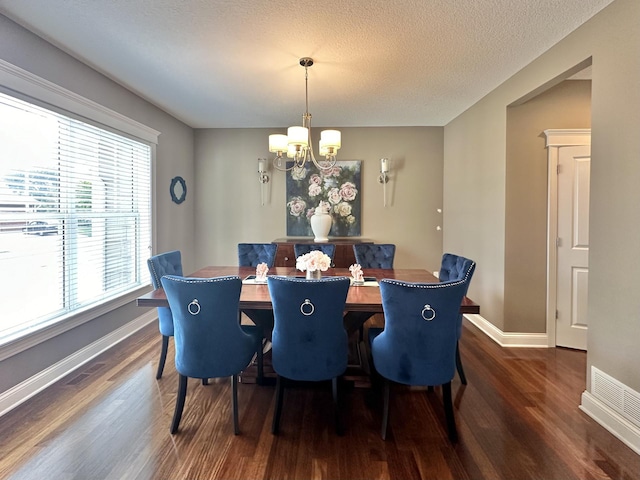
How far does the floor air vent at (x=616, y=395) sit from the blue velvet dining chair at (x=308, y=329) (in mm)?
1620

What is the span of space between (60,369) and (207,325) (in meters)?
1.65

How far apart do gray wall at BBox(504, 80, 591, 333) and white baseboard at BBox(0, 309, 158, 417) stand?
12.7 ft

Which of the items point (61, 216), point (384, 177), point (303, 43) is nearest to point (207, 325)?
point (61, 216)

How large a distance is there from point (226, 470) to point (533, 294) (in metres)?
3.09

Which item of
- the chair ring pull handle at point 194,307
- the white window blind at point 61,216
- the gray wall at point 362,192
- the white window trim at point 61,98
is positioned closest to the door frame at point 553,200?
the gray wall at point 362,192

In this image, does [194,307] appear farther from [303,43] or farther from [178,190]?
[178,190]

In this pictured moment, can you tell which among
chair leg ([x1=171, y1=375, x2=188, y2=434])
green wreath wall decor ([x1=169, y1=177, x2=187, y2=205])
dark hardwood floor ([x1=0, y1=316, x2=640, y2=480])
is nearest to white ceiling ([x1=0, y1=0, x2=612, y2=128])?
green wreath wall decor ([x1=169, y1=177, x2=187, y2=205])

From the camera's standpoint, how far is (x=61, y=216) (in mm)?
2648

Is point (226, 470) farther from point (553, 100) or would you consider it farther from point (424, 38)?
point (553, 100)

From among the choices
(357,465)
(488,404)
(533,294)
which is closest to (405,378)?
(357,465)

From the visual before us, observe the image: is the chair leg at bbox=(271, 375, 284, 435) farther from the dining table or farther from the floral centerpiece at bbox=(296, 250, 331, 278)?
the floral centerpiece at bbox=(296, 250, 331, 278)

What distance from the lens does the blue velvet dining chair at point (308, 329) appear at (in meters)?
1.82

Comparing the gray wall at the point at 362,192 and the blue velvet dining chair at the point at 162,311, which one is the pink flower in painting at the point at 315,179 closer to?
the gray wall at the point at 362,192

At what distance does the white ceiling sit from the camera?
2.04m
